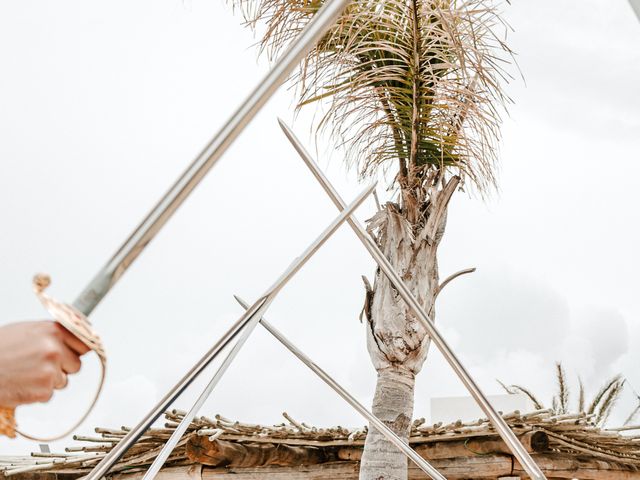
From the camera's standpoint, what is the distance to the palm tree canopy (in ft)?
7.86

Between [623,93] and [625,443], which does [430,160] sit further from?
[623,93]

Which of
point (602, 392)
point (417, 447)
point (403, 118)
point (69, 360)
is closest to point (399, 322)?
point (403, 118)

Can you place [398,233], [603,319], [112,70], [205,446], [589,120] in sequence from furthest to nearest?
Answer: [603,319]
[589,120]
[112,70]
[205,446]
[398,233]

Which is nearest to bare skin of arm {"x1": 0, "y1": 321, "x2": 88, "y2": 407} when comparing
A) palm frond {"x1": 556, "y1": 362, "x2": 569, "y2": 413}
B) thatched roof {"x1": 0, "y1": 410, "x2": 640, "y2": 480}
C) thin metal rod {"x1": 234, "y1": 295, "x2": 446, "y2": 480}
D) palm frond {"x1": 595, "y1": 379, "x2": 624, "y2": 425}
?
thin metal rod {"x1": 234, "y1": 295, "x2": 446, "y2": 480}

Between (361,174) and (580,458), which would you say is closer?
(361,174)

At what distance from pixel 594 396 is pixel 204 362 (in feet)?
22.4

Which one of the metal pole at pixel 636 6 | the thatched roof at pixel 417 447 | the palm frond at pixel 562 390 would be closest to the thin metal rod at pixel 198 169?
the metal pole at pixel 636 6

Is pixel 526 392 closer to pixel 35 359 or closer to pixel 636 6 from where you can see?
pixel 636 6

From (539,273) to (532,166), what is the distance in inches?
43.9

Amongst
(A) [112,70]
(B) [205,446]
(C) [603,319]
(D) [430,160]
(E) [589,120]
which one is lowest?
(B) [205,446]

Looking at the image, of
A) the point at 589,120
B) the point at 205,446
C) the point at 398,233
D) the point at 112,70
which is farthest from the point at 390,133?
the point at 589,120

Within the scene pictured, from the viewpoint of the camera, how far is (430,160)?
2607 mm

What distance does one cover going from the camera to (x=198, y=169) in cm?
67

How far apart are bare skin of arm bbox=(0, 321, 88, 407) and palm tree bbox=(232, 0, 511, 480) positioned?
6.21ft
